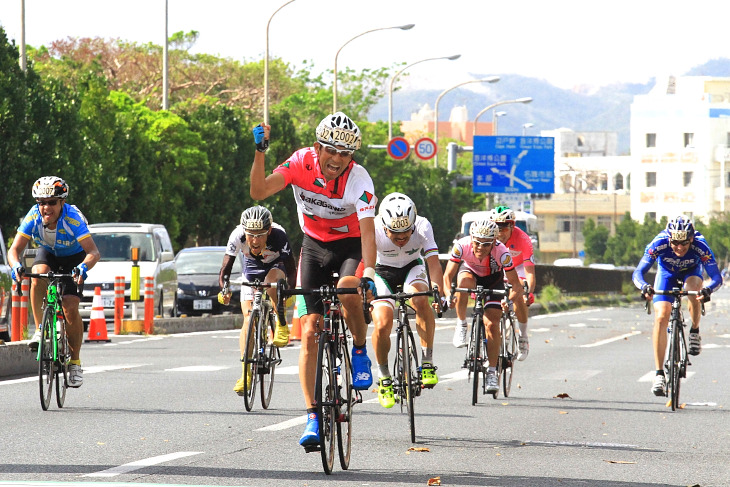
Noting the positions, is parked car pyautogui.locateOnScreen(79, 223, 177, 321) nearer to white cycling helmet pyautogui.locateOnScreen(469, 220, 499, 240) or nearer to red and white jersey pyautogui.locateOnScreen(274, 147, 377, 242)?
white cycling helmet pyautogui.locateOnScreen(469, 220, 499, 240)

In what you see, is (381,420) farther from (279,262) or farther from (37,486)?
(37,486)

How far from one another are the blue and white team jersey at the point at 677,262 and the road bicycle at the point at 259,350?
11.1 ft

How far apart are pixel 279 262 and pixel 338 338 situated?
4493mm

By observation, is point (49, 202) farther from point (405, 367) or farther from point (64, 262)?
point (405, 367)

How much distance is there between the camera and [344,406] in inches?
336

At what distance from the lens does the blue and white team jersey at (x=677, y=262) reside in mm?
13359

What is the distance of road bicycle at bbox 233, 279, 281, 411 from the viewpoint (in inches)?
472

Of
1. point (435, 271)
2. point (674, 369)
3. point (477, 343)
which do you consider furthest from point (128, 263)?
point (435, 271)

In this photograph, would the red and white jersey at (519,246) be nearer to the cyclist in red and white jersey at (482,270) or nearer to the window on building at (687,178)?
the cyclist in red and white jersey at (482,270)

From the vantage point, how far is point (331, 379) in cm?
830

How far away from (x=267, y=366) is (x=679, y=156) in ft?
448

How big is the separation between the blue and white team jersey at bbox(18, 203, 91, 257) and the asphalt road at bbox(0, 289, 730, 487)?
133 centimetres

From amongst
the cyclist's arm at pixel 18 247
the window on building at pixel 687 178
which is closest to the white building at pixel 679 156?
the window on building at pixel 687 178

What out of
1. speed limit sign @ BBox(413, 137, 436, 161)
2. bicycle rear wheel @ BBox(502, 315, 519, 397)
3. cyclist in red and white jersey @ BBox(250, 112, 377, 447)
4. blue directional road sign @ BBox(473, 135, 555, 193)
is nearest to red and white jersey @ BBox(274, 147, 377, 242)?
cyclist in red and white jersey @ BBox(250, 112, 377, 447)
